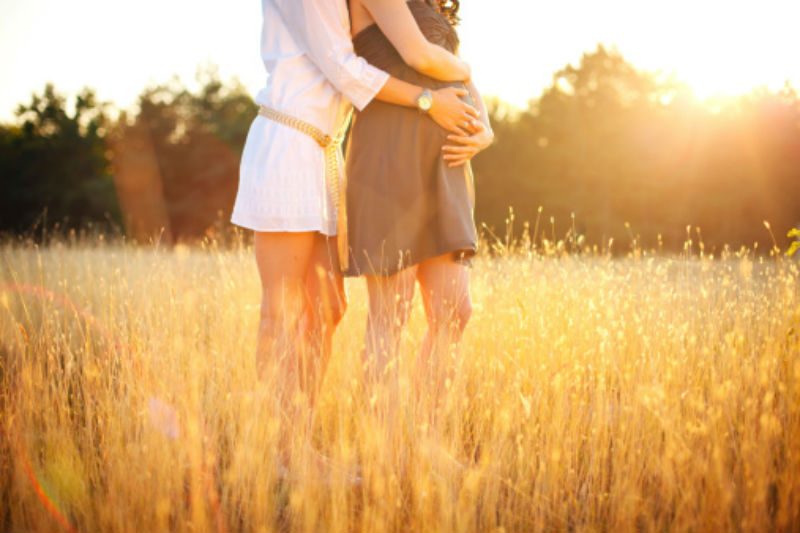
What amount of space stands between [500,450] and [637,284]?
2022 millimetres

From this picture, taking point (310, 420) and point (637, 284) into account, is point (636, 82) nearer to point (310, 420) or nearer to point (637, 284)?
point (637, 284)

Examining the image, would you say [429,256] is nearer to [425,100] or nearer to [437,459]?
[425,100]

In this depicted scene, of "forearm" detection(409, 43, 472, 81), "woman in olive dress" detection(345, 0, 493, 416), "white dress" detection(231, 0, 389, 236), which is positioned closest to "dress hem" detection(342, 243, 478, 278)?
"woman in olive dress" detection(345, 0, 493, 416)

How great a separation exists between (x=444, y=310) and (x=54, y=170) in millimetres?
27498

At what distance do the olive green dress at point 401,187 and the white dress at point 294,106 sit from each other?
13 centimetres

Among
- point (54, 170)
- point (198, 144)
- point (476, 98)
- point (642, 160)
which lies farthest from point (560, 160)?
point (476, 98)

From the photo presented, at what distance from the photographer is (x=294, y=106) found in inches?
93.1

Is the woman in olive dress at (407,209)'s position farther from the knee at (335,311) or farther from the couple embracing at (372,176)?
the knee at (335,311)

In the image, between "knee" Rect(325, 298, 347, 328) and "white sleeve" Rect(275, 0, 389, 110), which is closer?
"white sleeve" Rect(275, 0, 389, 110)

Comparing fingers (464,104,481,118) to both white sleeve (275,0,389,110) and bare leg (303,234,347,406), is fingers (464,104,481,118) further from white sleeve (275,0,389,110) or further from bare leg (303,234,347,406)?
bare leg (303,234,347,406)

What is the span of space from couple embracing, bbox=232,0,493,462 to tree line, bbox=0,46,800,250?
14.6m

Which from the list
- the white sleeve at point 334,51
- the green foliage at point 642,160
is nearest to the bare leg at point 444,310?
the white sleeve at point 334,51

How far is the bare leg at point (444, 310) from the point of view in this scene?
242 centimetres

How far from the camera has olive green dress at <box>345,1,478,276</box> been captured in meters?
2.38
